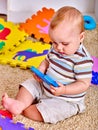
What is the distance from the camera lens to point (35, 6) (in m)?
1.85

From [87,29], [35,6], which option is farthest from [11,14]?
[87,29]

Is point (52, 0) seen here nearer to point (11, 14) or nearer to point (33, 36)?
point (11, 14)

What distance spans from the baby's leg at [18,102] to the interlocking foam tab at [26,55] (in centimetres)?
29

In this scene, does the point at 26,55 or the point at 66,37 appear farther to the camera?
the point at 26,55

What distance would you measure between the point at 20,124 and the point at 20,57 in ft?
1.59

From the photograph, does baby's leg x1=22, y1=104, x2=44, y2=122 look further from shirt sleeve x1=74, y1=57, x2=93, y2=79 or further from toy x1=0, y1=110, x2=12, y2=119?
shirt sleeve x1=74, y1=57, x2=93, y2=79

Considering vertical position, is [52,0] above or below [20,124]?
above

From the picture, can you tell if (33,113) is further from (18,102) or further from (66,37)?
(66,37)

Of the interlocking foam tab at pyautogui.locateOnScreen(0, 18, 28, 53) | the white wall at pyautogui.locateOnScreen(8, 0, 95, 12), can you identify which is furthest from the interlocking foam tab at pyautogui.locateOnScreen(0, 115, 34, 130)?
the white wall at pyautogui.locateOnScreen(8, 0, 95, 12)

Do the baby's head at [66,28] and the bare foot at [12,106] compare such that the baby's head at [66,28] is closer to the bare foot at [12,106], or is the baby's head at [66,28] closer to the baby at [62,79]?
the baby at [62,79]

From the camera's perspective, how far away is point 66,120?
975 mm

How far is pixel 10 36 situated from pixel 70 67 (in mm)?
586

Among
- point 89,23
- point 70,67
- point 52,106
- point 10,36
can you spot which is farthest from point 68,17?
point 89,23

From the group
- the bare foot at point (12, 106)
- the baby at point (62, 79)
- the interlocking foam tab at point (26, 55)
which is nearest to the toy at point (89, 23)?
the interlocking foam tab at point (26, 55)
